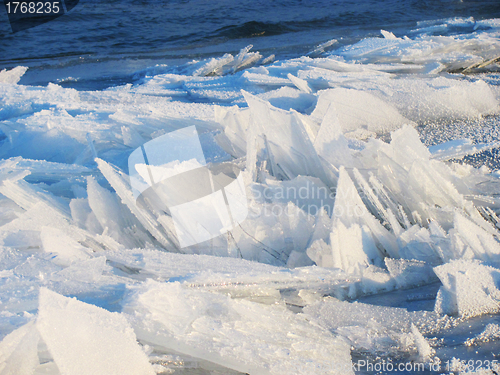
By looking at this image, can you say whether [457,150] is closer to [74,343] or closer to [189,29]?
[74,343]

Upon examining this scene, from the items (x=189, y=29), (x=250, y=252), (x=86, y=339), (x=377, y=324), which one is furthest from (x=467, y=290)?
(x=189, y=29)

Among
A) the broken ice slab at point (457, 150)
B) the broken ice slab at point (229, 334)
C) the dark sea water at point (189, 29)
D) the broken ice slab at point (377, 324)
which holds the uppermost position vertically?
the dark sea water at point (189, 29)

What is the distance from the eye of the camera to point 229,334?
1016 mm

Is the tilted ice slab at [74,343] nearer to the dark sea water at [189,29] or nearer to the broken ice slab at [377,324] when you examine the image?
the broken ice slab at [377,324]

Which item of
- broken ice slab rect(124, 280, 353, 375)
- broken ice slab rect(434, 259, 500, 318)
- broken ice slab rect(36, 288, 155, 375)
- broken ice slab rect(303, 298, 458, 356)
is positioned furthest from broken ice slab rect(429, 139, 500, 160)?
broken ice slab rect(36, 288, 155, 375)

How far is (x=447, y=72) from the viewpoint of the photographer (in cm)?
392

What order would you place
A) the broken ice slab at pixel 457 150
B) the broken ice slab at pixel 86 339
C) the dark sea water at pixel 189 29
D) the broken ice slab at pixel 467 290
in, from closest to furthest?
the broken ice slab at pixel 86 339 < the broken ice slab at pixel 467 290 < the broken ice slab at pixel 457 150 < the dark sea water at pixel 189 29

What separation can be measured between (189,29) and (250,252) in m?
8.58

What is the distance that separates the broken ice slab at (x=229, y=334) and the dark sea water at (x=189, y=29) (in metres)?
4.82

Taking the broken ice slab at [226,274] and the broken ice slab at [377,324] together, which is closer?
the broken ice slab at [377,324]

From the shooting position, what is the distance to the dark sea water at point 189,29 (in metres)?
6.50

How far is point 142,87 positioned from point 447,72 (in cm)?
349

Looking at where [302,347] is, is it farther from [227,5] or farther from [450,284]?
[227,5]

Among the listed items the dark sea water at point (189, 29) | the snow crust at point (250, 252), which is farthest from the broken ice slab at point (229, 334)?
the dark sea water at point (189, 29)
